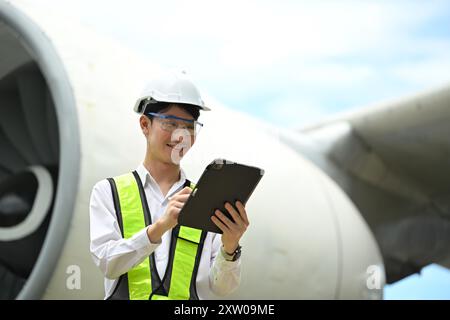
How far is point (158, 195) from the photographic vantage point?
1062 mm

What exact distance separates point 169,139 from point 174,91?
7 cm

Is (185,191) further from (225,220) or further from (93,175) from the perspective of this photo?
(93,175)

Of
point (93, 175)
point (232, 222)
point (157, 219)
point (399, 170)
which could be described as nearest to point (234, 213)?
point (232, 222)

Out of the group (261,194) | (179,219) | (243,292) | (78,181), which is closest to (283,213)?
(261,194)

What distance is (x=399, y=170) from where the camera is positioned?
3674 mm

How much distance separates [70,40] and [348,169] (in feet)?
6.20

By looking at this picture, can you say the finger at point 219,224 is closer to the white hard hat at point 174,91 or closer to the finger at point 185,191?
the finger at point 185,191

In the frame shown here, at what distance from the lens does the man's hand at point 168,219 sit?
3.11 ft

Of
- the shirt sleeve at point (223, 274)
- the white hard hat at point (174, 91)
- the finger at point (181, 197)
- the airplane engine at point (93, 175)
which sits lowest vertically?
the shirt sleeve at point (223, 274)

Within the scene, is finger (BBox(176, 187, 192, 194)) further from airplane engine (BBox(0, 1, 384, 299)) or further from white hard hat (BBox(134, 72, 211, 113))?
airplane engine (BBox(0, 1, 384, 299))

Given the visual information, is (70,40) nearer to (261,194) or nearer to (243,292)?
(261,194)

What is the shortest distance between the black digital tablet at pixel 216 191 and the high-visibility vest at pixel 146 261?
0.08 m

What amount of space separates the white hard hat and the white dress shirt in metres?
0.11

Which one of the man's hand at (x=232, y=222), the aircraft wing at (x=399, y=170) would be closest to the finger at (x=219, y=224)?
the man's hand at (x=232, y=222)
